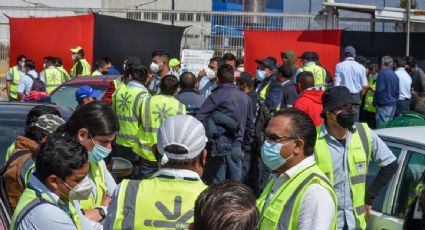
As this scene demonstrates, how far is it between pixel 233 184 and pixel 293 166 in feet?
4.62

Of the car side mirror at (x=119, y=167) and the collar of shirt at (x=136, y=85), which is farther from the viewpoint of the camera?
the collar of shirt at (x=136, y=85)

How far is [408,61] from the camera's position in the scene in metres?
17.8

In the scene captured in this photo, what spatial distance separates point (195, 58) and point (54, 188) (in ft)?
53.4

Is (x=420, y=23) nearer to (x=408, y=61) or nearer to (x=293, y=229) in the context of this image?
(x=408, y=61)

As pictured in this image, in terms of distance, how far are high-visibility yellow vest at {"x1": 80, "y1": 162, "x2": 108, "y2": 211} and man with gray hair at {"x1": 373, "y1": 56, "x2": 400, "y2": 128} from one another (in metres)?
11.1

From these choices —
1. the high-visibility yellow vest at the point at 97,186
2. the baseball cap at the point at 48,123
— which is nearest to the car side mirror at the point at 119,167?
the baseball cap at the point at 48,123

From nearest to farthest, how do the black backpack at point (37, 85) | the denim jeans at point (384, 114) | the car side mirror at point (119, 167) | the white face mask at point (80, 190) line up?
the white face mask at point (80, 190) → the car side mirror at point (119, 167) → the denim jeans at point (384, 114) → the black backpack at point (37, 85)

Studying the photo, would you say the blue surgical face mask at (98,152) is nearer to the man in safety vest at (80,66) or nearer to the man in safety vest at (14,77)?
the man in safety vest at (80,66)

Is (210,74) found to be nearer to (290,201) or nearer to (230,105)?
(230,105)

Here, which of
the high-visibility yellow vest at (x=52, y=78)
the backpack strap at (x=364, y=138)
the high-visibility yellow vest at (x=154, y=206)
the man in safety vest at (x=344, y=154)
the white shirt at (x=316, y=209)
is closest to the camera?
the high-visibility yellow vest at (x=154, y=206)

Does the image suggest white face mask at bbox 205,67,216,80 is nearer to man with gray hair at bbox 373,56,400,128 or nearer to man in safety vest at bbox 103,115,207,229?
man with gray hair at bbox 373,56,400,128

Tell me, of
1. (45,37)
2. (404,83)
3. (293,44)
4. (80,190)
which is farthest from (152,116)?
(45,37)

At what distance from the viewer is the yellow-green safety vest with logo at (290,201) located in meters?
4.18

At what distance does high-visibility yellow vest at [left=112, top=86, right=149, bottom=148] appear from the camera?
974 centimetres
